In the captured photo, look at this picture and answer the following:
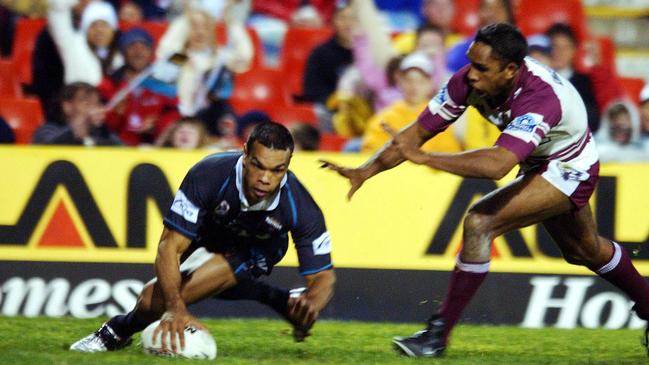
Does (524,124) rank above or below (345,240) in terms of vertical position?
above

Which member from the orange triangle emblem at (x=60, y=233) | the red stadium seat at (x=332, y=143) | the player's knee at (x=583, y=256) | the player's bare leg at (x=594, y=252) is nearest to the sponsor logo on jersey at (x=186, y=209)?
the player's bare leg at (x=594, y=252)

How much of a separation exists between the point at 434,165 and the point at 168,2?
6.85 m

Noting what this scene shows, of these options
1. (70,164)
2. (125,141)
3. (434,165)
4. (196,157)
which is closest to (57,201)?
(70,164)

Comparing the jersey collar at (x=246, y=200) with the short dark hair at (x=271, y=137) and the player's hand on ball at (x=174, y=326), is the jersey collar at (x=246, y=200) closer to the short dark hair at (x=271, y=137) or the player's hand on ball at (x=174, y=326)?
the short dark hair at (x=271, y=137)

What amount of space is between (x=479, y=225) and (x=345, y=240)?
252cm

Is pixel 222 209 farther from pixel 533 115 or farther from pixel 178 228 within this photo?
pixel 533 115

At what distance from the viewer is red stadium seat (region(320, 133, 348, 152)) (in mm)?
10312

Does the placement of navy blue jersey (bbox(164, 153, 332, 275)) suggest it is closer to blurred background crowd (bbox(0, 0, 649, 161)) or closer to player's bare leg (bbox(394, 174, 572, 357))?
player's bare leg (bbox(394, 174, 572, 357))

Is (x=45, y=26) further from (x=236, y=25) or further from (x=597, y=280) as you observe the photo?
(x=597, y=280)

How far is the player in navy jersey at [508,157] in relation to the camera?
590 centimetres

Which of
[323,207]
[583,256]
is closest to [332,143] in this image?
[323,207]

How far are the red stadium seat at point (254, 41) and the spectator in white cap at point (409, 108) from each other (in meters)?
1.67

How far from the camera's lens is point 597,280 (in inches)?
333

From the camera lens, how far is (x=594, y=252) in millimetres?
6562
